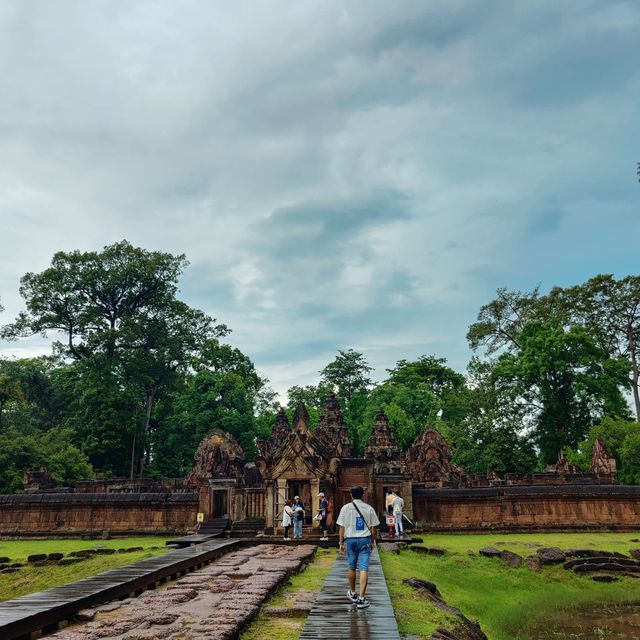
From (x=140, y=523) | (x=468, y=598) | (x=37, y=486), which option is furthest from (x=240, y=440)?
(x=468, y=598)

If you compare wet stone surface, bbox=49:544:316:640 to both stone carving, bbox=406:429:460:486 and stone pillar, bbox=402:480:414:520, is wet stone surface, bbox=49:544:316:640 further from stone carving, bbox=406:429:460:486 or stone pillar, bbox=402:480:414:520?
stone carving, bbox=406:429:460:486

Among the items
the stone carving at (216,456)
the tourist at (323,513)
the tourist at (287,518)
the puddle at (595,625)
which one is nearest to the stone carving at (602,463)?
the tourist at (323,513)

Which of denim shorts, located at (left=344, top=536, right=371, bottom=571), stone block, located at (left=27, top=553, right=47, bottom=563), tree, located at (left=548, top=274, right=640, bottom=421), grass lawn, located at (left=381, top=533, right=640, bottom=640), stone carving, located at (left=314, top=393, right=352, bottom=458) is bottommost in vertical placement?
grass lawn, located at (left=381, top=533, right=640, bottom=640)

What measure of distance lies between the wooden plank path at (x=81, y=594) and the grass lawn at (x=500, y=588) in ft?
15.3

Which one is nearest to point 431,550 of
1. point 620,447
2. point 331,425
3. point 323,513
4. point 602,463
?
point 323,513

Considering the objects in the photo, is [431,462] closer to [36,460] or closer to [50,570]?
[36,460]

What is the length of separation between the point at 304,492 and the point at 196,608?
15940mm

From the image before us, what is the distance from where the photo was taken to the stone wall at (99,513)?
25.2m

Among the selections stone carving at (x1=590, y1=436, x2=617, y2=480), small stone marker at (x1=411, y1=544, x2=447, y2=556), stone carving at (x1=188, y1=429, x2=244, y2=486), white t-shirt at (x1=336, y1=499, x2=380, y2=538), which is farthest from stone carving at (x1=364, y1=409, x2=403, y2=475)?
white t-shirt at (x1=336, y1=499, x2=380, y2=538)

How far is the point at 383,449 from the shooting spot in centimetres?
3462

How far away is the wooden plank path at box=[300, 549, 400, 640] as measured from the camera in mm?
6805

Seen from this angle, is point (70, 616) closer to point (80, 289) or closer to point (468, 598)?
point (468, 598)

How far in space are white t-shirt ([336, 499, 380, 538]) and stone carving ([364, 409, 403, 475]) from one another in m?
23.6

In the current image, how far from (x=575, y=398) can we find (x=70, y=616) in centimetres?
4192
